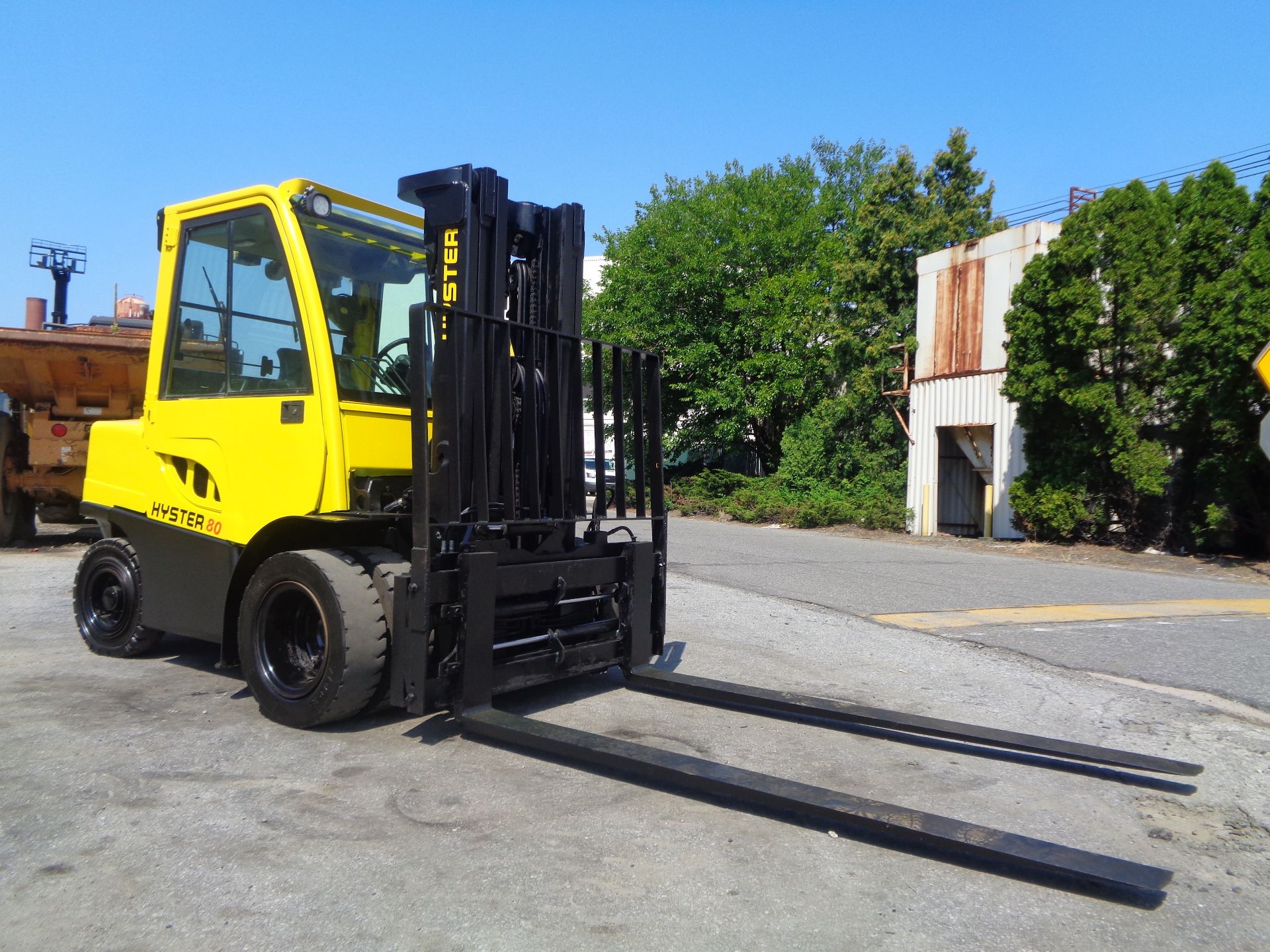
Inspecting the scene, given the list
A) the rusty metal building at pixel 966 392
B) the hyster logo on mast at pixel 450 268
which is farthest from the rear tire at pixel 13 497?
the rusty metal building at pixel 966 392

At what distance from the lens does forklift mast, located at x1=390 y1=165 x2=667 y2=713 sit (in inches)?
194

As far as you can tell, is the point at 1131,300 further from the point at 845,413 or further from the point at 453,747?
the point at 453,747

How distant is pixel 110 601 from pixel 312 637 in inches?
91.6

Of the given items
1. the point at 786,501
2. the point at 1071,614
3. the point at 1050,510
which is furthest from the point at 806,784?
the point at 786,501

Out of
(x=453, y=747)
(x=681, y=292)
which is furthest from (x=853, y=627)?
(x=681, y=292)

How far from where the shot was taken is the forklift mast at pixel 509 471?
4918 mm

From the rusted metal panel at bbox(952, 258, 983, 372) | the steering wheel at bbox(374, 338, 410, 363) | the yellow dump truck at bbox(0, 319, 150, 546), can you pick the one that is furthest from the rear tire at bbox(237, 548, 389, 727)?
the rusted metal panel at bbox(952, 258, 983, 372)

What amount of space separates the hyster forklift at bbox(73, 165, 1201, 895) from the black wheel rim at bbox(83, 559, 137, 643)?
3.3 inches

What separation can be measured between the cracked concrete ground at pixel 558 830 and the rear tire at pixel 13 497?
25.6ft

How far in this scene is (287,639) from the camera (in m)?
5.55

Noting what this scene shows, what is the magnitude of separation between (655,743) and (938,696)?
2255mm

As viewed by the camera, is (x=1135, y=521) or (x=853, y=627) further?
(x=1135, y=521)

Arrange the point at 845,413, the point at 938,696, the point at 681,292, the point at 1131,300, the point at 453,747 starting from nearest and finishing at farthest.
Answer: the point at 453,747
the point at 938,696
the point at 1131,300
the point at 845,413
the point at 681,292

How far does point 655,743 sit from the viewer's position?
5.12m
